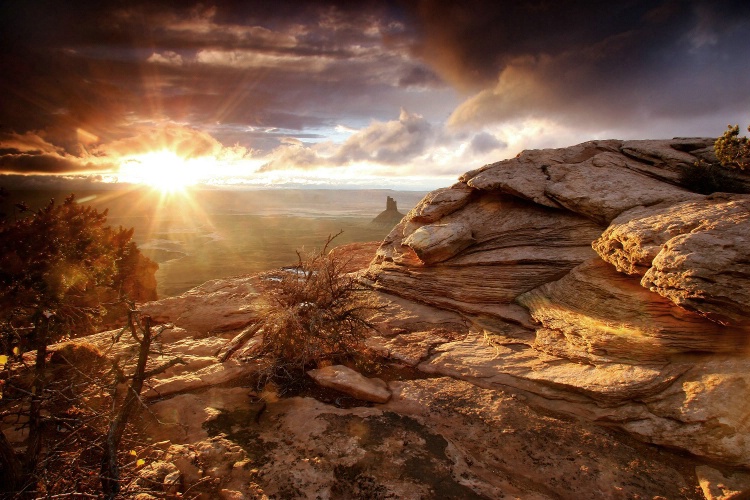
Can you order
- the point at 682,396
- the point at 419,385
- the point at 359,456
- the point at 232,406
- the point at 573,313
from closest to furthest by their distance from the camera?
the point at 359,456 < the point at 682,396 < the point at 232,406 < the point at 419,385 < the point at 573,313

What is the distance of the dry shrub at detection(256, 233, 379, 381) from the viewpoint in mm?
7957

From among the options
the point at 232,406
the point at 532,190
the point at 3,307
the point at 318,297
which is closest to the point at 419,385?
the point at 318,297

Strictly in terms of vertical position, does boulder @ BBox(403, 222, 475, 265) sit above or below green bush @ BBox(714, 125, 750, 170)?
below

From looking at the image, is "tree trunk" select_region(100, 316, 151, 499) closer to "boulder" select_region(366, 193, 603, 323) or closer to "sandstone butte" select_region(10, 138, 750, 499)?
"sandstone butte" select_region(10, 138, 750, 499)

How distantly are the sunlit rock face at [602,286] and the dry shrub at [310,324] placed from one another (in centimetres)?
149

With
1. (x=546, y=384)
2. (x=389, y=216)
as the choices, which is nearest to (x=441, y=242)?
(x=546, y=384)

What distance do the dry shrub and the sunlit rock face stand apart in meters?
1.49

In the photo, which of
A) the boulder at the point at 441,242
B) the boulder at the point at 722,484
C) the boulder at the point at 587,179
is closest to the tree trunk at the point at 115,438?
the boulder at the point at 722,484

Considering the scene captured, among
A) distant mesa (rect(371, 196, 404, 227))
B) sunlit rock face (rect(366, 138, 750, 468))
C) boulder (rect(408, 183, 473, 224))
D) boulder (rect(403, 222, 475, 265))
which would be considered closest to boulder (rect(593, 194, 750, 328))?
sunlit rock face (rect(366, 138, 750, 468))

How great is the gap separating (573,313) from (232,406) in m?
8.20

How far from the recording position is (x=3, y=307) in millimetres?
11727

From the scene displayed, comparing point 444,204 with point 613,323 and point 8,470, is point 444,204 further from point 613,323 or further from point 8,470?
point 8,470

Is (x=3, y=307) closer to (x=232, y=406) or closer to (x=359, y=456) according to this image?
(x=232, y=406)

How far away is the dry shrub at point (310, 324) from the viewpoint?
7957 mm
